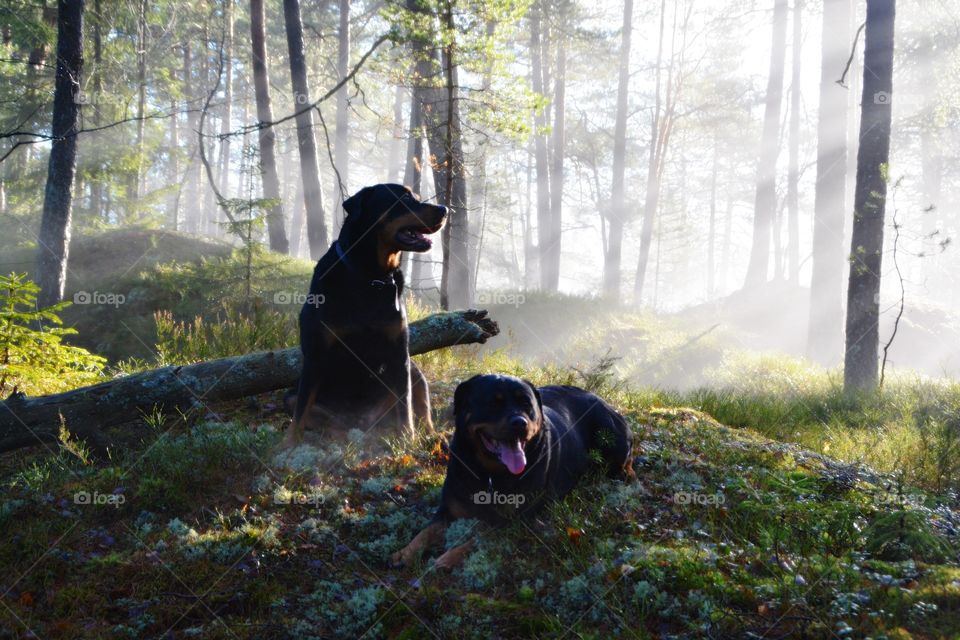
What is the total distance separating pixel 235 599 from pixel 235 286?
32.4 ft

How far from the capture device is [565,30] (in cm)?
2614

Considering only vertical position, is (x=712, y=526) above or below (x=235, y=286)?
below

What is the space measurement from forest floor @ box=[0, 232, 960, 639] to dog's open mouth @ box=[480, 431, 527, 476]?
50 centimetres

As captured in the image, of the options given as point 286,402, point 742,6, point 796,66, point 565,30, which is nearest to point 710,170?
point 796,66

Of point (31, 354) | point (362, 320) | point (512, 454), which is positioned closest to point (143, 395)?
point (31, 354)

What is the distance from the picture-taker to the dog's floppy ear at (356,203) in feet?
17.3

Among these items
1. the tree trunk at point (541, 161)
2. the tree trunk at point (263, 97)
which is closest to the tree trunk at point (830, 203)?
the tree trunk at point (541, 161)

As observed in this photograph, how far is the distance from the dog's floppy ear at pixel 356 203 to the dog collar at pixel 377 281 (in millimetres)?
286

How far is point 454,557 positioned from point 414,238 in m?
2.50

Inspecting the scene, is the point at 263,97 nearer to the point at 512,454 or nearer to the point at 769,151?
the point at 512,454

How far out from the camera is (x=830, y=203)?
18.9 meters

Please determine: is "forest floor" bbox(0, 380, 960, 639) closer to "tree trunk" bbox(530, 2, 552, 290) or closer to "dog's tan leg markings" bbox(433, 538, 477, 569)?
"dog's tan leg markings" bbox(433, 538, 477, 569)

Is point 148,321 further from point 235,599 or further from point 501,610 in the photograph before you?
point 501,610

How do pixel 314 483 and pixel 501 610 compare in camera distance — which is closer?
pixel 501 610
